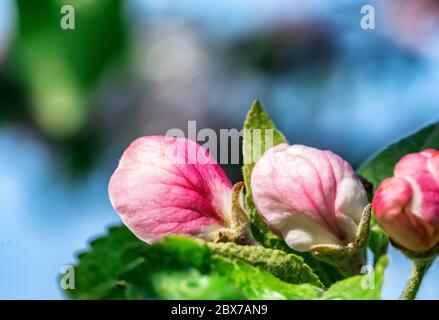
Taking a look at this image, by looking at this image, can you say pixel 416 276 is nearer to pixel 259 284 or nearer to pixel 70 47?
pixel 259 284

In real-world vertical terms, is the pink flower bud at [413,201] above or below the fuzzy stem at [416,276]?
above

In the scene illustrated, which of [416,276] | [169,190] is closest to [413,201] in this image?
[416,276]

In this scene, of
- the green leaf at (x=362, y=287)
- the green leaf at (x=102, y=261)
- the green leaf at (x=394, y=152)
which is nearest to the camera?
the green leaf at (x=362, y=287)

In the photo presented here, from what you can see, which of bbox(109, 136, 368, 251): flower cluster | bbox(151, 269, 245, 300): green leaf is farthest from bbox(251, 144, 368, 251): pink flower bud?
bbox(151, 269, 245, 300): green leaf

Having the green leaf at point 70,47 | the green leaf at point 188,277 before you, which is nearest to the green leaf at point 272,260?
the green leaf at point 188,277

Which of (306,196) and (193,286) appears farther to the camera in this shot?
(306,196)

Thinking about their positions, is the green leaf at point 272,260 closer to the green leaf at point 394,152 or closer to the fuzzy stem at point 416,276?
the fuzzy stem at point 416,276
